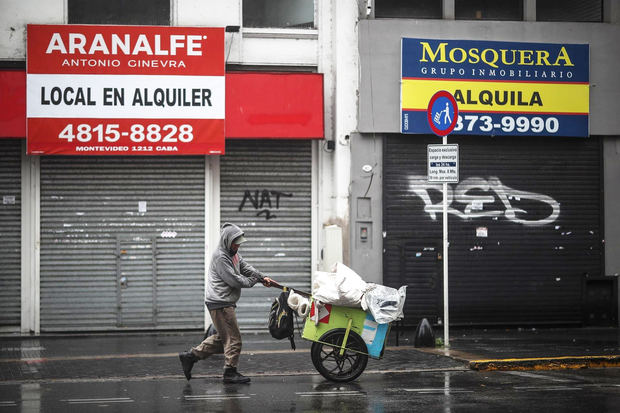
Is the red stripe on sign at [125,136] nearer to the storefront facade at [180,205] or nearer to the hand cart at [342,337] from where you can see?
the storefront facade at [180,205]

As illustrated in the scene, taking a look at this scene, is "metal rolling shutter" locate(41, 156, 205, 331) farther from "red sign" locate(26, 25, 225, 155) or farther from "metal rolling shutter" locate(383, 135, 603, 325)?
"metal rolling shutter" locate(383, 135, 603, 325)

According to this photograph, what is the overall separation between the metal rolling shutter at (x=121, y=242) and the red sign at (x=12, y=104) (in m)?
0.96

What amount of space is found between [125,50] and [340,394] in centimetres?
852

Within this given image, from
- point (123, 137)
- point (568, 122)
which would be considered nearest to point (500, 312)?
point (568, 122)

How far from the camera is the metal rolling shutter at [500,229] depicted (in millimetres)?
16047

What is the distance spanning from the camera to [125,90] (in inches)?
602

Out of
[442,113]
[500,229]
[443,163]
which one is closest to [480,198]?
[500,229]

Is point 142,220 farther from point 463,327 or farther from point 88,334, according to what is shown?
point 463,327

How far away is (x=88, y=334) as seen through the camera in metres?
15.8

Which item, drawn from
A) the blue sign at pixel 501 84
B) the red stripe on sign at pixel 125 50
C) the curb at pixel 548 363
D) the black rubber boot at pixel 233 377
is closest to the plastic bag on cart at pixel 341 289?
the black rubber boot at pixel 233 377

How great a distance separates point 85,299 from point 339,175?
516 centimetres

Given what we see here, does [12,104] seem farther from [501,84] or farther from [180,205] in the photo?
[501,84]

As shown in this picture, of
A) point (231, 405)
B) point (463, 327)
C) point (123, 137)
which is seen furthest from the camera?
point (463, 327)

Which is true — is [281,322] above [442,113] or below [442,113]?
below
